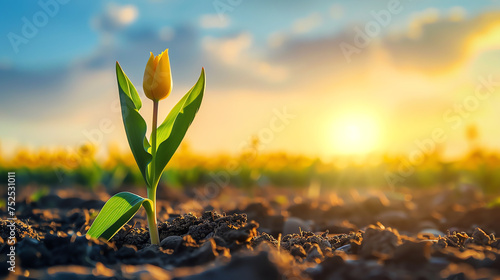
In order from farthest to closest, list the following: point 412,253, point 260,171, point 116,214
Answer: point 260,171 → point 116,214 → point 412,253

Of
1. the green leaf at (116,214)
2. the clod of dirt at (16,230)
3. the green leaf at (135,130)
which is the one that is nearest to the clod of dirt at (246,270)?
the green leaf at (116,214)

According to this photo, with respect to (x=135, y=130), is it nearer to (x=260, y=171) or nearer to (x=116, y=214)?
(x=116, y=214)

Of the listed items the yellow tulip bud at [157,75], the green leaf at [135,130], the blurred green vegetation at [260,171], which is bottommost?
the blurred green vegetation at [260,171]

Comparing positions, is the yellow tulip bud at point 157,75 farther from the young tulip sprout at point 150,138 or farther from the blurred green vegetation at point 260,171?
the blurred green vegetation at point 260,171

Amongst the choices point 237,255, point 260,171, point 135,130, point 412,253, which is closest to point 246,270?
point 237,255

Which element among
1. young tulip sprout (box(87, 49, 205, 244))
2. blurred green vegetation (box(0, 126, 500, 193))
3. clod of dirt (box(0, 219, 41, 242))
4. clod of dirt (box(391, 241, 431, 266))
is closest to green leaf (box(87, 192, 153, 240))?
young tulip sprout (box(87, 49, 205, 244))

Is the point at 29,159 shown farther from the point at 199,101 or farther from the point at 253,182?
the point at 199,101

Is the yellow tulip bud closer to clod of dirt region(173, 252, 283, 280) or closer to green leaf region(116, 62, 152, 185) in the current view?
green leaf region(116, 62, 152, 185)
